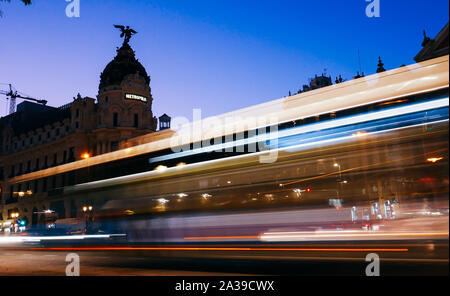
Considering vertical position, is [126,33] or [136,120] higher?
[126,33]

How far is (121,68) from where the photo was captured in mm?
46562

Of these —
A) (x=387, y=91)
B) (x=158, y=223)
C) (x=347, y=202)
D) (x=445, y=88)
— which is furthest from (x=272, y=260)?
(x=445, y=88)

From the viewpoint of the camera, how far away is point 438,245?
4.55 m

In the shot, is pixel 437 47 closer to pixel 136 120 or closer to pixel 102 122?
pixel 136 120

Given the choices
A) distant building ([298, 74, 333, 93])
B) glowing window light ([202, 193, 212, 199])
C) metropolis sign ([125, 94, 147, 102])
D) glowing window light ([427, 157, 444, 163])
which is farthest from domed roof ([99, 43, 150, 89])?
glowing window light ([427, 157, 444, 163])

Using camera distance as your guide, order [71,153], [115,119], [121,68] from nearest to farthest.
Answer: [115,119] → [121,68] → [71,153]

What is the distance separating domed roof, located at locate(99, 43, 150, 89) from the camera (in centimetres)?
4622

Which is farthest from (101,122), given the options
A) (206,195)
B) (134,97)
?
(206,195)

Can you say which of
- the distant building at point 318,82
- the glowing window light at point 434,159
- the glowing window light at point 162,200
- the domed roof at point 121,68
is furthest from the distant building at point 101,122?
the glowing window light at point 434,159

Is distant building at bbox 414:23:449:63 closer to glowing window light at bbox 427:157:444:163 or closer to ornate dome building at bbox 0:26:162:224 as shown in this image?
glowing window light at bbox 427:157:444:163

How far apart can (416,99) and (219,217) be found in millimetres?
3730

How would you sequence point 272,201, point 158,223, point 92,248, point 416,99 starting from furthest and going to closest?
point 92,248, point 158,223, point 272,201, point 416,99
